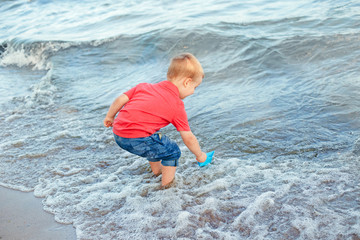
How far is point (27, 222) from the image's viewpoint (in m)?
2.72

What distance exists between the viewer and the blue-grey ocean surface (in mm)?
2664

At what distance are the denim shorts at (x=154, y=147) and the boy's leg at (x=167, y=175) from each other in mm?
41

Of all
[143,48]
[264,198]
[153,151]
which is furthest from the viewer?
[143,48]

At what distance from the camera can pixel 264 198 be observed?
9.13 ft

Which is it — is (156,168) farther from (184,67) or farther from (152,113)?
(184,67)

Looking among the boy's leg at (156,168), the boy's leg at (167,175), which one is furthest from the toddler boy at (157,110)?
the boy's leg at (156,168)

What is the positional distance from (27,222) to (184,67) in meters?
1.66

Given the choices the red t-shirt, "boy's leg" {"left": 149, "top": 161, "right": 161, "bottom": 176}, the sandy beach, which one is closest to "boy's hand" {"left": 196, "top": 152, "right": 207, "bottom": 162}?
the red t-shirt

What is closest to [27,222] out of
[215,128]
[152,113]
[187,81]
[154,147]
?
[154,147]

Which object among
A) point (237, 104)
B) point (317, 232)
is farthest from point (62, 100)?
point (317, 232)

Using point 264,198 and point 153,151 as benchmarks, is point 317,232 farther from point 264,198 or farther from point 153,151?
point 153,151

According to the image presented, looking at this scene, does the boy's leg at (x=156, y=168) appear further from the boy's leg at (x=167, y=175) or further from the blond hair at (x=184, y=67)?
the blond hair at (x=184, y=67)

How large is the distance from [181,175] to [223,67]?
365 cm

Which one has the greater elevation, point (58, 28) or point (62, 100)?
point (58, 28)
